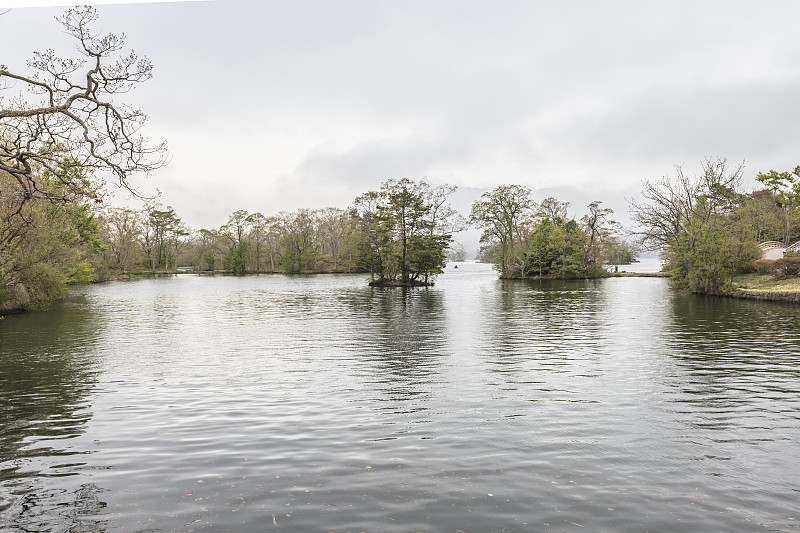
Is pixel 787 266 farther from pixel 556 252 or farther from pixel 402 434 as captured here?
pixel 402 434

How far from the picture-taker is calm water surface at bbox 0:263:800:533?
6.01 metres

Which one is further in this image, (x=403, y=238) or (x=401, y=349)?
(x=403, y=238)

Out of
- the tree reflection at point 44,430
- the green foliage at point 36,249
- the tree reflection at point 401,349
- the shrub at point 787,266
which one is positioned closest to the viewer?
the tree reflection at point 44,430

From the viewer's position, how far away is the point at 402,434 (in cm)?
905

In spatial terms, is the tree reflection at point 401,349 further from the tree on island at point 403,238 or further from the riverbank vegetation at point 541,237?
the riverbank vegetation at point 541,237

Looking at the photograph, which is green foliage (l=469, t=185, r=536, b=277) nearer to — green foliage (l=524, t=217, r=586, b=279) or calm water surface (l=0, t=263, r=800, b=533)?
green foliage (l=524, t=217, r=586, b=279)

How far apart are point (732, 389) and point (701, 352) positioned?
5676mm

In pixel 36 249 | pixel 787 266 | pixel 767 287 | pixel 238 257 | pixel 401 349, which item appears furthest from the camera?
pixel 238 257

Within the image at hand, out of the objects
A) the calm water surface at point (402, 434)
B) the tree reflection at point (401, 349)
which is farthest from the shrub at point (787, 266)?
the tree reflection at point (401, 349)

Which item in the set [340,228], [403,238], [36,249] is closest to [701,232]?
[403,238]

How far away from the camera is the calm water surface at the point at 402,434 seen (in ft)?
19.7

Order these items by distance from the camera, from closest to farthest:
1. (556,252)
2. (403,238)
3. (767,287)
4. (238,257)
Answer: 1. (767,287)
2. (403,238)
3. (556,252)
4. (238,257)

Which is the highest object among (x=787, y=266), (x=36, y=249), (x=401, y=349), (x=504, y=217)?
(x=504, y=217)

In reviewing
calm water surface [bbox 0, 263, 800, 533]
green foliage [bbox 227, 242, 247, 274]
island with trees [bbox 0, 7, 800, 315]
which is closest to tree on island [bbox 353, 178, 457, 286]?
island with trees [bbox 0, 7, 800, 315]
